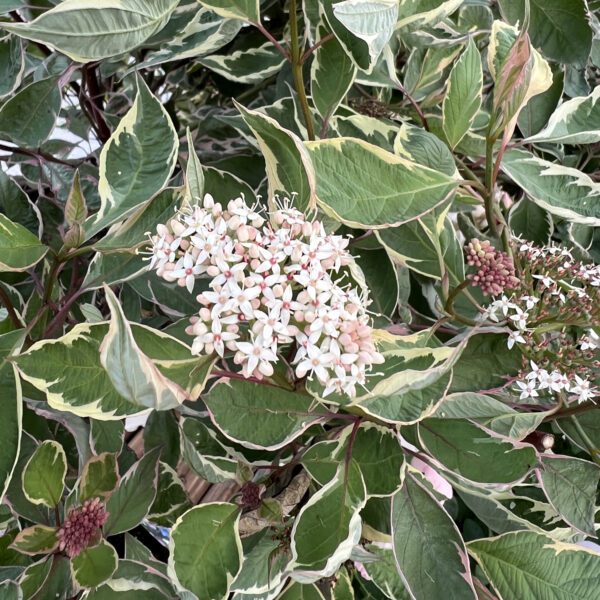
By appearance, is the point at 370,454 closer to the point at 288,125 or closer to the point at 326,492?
the point at 326,492

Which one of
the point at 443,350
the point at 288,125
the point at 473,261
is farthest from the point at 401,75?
the point at 443,350

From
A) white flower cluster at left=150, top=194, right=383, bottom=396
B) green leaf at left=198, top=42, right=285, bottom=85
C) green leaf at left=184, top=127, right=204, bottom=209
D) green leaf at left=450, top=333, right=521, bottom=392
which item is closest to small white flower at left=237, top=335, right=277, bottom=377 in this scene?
white flower cluster at left=150, top=194, right=383, bottom=396

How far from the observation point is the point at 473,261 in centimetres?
47

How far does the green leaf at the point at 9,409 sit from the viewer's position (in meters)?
0.40

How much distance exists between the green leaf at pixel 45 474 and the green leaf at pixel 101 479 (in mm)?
19

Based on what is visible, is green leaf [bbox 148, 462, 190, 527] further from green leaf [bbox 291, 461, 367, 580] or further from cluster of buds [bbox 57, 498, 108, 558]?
green leaf [bbox 291, 461, 367, 580]

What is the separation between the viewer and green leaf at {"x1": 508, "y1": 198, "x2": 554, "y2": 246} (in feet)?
2.10

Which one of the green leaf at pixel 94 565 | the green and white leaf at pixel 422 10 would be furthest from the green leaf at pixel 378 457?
the green and white leaf at pixel 422 10

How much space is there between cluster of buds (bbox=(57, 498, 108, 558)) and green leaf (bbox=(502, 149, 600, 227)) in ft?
1.44

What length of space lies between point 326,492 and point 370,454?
2.2 inches

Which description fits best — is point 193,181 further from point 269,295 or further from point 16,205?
point 16,205

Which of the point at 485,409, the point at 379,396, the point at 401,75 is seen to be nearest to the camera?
the point at 379,396

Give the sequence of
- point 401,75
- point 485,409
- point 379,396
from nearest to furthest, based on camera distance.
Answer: point 379,396, point 485,409, point 401,75

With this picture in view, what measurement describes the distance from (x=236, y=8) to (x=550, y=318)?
0.34 m
